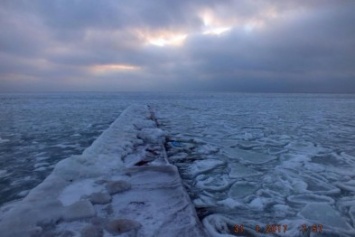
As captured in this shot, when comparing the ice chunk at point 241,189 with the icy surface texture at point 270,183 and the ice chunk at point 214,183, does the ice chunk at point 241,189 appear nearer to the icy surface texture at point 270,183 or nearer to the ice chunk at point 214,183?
the icy surface texture at point 270,183

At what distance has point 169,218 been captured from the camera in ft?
8.19

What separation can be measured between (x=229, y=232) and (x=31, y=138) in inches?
265

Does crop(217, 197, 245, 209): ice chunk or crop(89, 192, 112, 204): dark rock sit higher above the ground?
crop(89, 192, 112, 204): dark rock

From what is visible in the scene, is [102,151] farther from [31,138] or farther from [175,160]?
[31,138]

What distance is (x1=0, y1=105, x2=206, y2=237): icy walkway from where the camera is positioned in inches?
90.3

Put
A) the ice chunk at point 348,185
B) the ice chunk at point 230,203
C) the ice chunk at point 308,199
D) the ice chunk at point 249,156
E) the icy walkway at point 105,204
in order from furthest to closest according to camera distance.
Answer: the ice chunk at point 249,156
the ice chunk at point 348,185
the ice chunk at point 308,199
the ice chunk at point 230,203
the icy walkway at point 105,204

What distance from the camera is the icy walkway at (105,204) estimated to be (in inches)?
90.3

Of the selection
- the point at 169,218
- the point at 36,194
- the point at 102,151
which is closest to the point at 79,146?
the point at 102,151

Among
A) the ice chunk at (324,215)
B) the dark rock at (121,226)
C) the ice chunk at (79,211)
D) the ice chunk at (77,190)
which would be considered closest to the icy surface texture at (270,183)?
the ice chunk at (324,215)

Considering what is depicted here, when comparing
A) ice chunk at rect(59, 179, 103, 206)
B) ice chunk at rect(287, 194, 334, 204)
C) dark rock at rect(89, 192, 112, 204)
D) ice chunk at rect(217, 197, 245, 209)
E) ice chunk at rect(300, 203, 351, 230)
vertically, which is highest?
dark rock at rect(89, 192, 112, 204)

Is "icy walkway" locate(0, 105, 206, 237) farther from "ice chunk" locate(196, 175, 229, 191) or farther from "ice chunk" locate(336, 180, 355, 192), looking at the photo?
"ice chunk" locate(336, 180, 355, 192)
